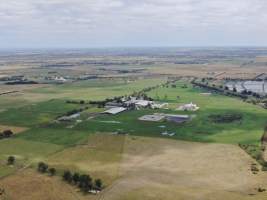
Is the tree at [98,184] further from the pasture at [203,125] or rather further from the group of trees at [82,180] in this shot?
the pasture at [203,125]

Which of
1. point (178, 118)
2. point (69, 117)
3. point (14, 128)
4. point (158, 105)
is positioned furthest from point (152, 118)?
point (14, 128)

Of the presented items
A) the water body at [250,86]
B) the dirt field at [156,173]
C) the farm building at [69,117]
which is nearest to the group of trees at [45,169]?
the dirt field at [156,173]

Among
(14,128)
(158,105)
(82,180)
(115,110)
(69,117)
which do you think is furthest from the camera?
(158,105)

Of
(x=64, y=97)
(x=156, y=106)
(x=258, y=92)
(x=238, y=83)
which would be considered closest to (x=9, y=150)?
(x=156, y=106)

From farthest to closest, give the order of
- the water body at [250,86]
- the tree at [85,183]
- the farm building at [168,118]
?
the water body at [250,86]
the farm building at [168,118]
the tree at [85,183]

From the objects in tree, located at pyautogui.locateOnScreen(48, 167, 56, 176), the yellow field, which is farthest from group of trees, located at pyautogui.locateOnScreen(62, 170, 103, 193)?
the yellow field

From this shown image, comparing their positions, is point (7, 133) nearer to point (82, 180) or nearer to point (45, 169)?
point (45, 169)
